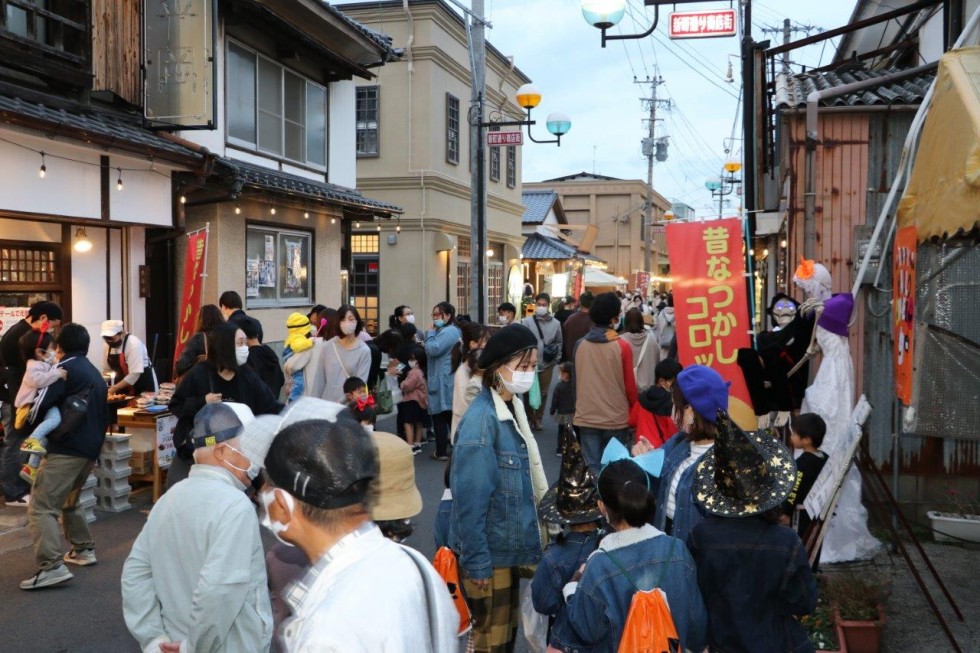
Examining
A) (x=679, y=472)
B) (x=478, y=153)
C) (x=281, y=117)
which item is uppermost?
(x=281, y=117)

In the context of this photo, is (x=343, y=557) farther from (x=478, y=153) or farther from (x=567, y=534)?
(x=478, y=153)

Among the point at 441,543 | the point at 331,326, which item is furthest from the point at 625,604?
the point at 331,326

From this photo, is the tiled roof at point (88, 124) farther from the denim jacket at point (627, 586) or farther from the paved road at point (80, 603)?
the denim jacket at point (627, 586)

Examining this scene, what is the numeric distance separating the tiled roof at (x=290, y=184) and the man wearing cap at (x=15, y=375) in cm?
428

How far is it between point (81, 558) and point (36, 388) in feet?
4.82

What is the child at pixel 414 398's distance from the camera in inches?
438

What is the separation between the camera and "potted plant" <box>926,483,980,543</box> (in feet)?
22.6

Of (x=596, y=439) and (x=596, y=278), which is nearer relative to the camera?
(x=596, y=439)

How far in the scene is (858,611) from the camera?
199 inches

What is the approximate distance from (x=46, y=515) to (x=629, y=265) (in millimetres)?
55269

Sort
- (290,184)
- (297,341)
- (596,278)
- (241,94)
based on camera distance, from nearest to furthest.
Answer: (297,341), (290,184), (241,94), (596,278)

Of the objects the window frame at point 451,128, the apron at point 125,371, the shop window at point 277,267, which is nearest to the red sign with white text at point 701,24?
the shop window at point 277,267

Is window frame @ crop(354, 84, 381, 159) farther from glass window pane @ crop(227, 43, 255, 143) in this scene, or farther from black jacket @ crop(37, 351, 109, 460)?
black jacket @ crop(37, 351, 109, 460)

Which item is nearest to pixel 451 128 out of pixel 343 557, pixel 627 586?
pixel 627 586
